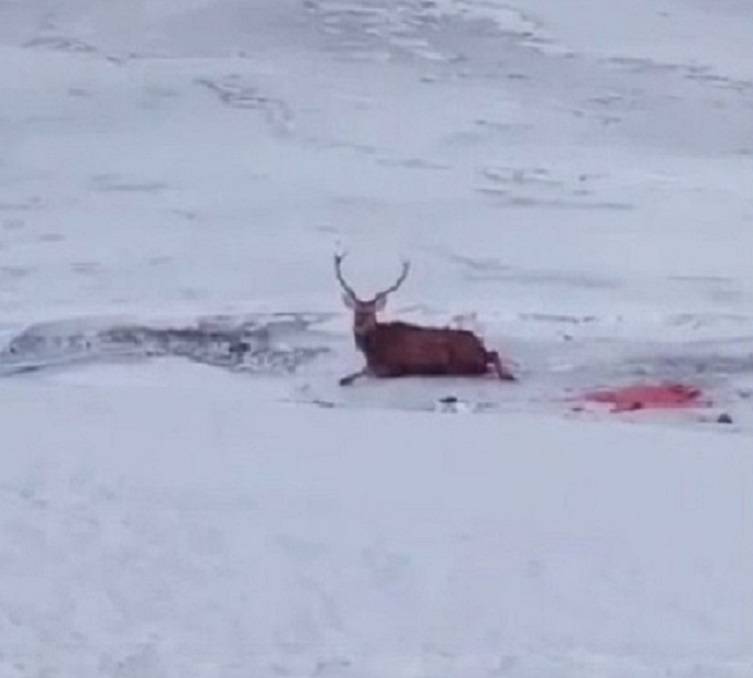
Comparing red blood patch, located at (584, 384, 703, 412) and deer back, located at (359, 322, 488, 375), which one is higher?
deer back, located at (359, 322, 488, 375)

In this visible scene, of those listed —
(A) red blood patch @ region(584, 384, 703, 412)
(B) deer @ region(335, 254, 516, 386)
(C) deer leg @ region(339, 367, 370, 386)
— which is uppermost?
(B) deer @ region(335, 254, 516, 386)

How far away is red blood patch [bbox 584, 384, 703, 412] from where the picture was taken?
136cm

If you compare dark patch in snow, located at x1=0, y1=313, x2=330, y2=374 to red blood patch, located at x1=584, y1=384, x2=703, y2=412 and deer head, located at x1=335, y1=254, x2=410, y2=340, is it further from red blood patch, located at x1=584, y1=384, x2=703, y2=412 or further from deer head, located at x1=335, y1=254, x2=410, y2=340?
red blood patch, located at x1=584, y1=384, x2=703, y2=412

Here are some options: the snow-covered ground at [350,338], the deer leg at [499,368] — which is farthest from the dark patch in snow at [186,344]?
the deer leg at [499,368]

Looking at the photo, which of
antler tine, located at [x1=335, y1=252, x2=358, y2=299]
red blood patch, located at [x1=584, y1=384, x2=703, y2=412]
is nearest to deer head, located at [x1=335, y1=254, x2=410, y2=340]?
antler tine, located at [x1=335, y1=252, x2=358, y2=299]

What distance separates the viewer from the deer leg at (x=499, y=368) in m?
1.38

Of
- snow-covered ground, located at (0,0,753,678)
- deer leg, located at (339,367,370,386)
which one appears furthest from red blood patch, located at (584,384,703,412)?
deer leg, located at (339,367,370,386)

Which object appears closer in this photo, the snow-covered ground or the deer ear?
the snow-covered ground

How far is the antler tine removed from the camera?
1444 millimetres

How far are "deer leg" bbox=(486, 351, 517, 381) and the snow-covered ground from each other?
18 mm

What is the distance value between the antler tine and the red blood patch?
0.20m

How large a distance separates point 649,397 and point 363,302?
0.22 metres

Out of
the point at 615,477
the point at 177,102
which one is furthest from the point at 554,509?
the point at 177,102

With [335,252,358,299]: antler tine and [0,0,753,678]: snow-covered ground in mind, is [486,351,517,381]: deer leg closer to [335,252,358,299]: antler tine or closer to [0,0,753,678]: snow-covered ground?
[0,0,753,678]: snow-covered ground
